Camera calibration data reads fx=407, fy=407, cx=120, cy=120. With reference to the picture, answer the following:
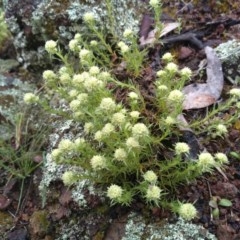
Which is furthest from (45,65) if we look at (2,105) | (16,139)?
(16,139)

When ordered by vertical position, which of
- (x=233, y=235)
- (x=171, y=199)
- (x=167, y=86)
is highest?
(x=167, y=86)

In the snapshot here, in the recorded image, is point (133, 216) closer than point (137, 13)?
Yes

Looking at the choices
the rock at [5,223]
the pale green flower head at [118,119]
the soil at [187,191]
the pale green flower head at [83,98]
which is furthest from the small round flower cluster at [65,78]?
the rock at [5,223]

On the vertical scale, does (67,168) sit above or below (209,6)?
below

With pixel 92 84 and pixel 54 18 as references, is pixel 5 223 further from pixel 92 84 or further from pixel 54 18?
pixel 54 18

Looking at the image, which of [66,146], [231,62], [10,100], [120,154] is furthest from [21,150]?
[231,62]

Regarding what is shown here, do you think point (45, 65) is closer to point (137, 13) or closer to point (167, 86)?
point (137, 13)

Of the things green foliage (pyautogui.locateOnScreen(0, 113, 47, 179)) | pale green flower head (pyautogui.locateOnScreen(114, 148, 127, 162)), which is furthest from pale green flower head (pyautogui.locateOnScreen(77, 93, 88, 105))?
green foliage (pyautogui.locateOnScreen(0, 113, 47, 179))

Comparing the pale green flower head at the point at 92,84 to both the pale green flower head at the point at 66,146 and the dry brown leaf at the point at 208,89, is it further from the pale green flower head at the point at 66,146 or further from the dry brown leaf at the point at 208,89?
the dry brown leaf at the point at 208,89

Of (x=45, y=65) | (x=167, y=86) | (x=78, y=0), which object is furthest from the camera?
(x=45, y=65)
